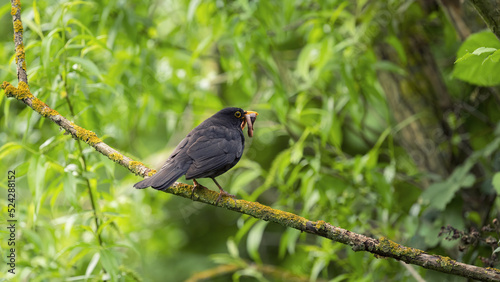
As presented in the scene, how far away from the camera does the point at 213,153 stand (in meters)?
2.77

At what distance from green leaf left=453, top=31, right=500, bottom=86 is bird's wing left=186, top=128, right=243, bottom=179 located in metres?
1.33

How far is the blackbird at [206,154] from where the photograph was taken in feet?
7.85

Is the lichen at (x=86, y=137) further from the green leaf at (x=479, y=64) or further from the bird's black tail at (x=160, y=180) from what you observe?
the green leaf at (x=479, y=64)

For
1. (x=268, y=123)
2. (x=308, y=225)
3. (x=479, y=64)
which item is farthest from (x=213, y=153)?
(x=268, y=123)

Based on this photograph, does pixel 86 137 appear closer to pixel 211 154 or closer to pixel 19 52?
pixel 19 52

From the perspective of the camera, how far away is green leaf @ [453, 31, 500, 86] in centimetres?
255

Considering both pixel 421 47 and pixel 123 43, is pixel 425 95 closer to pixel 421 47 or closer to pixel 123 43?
pixel 421 47

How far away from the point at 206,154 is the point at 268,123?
2098mm

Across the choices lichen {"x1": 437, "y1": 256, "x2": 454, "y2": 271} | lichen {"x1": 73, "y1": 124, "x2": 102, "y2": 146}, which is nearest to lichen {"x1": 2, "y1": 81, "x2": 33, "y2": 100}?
lichen {"x1": 73, "y1": 124, "x2": 102, "y2": 146}

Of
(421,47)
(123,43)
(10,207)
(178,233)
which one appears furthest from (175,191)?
(178,233)

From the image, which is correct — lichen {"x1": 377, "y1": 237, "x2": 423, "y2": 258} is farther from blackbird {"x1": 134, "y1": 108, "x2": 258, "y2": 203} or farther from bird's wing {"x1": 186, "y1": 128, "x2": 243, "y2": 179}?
bird's wing {"x1": 186, "y1": 128, "x2": 243, "y2": 179}

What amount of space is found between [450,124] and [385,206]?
1.00m

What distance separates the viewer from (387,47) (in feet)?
14.1

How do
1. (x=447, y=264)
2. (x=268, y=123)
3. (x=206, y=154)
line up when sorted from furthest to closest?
(x=268, y=123), (x=206, y=154), (x=447, y=264)
